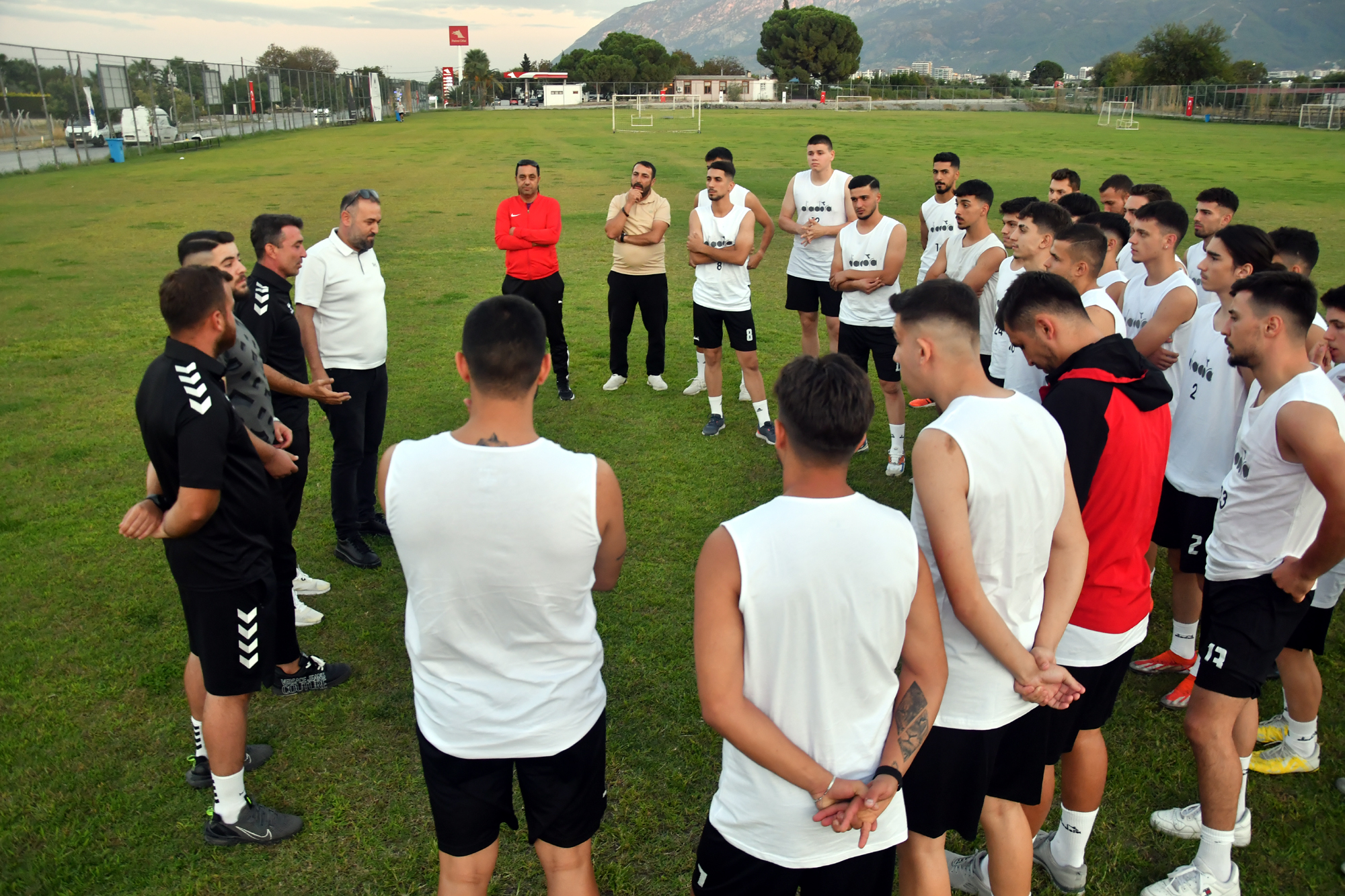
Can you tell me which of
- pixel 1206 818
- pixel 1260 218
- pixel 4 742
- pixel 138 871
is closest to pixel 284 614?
pixel 138 871

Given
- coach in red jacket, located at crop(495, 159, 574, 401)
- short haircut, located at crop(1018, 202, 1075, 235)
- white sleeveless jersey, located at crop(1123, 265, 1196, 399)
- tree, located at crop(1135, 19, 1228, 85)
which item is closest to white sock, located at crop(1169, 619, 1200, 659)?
white sleeveless jersey, located at crop(1123, 265, 1196, 399)

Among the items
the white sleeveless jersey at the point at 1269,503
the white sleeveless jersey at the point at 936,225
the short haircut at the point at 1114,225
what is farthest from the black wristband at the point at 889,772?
the white sleeveless jersey at the point at 936,225

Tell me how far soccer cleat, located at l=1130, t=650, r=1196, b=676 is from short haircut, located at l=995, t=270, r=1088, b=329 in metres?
2.65

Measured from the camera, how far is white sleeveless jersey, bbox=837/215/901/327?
700 centimetres

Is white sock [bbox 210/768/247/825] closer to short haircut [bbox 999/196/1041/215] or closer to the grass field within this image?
the grass field

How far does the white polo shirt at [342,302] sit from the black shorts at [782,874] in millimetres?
4305

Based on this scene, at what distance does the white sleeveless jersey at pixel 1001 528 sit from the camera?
7.88 feet

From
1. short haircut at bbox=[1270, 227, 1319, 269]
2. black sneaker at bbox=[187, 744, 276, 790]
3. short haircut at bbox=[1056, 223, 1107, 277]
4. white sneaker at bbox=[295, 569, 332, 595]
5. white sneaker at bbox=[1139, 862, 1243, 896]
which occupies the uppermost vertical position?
short haircut at bbox=[1056, 223, 1107, 277]

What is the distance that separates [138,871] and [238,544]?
1.34 metres

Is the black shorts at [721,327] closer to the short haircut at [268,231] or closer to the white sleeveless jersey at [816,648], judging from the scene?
the short haircut at [268,231]

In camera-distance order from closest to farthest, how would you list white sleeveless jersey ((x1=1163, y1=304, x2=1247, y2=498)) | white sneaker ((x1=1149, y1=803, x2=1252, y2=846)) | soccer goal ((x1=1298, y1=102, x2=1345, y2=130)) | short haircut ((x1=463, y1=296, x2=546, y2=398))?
short haircut ((x1=463, y1=296, x2=546, y2=398)) < white sneaker ((x1=1149, y1=803, x2=1252, y2=846)) < white sleeveless jersey ((x1=1163, y1=304, x2=1247, y2=498)) < soccer goal ((x1=1298, y1=102, x2=1345, y2=130))

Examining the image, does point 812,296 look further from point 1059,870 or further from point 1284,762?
point 1059,870

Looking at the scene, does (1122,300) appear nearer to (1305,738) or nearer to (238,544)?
(1305,738)

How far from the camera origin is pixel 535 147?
35219 mm
